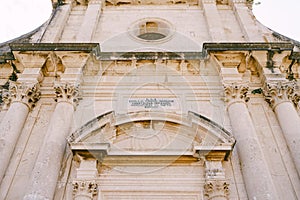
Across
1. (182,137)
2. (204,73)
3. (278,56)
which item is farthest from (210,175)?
(278,56)

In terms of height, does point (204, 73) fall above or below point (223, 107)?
above

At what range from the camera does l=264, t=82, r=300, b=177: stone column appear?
7.64 meters

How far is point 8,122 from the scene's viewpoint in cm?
807

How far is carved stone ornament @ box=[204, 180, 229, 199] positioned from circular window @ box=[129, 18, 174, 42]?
613cm

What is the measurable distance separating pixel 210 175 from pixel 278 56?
4.26 m

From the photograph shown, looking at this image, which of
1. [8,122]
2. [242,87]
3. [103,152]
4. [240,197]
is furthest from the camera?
[242,87]

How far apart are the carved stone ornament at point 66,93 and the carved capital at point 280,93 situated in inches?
190

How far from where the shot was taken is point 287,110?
8.27 metres

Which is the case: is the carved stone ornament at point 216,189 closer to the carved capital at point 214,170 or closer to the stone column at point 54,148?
the carved capital at point 214,170

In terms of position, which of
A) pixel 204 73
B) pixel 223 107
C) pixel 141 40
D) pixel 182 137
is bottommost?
pixel 182 137

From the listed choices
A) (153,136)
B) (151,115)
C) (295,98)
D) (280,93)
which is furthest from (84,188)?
(295,98)

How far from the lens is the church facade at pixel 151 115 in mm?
7215

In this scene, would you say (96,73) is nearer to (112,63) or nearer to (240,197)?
(112,63)

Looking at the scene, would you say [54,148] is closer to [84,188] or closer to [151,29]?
[84,188]
